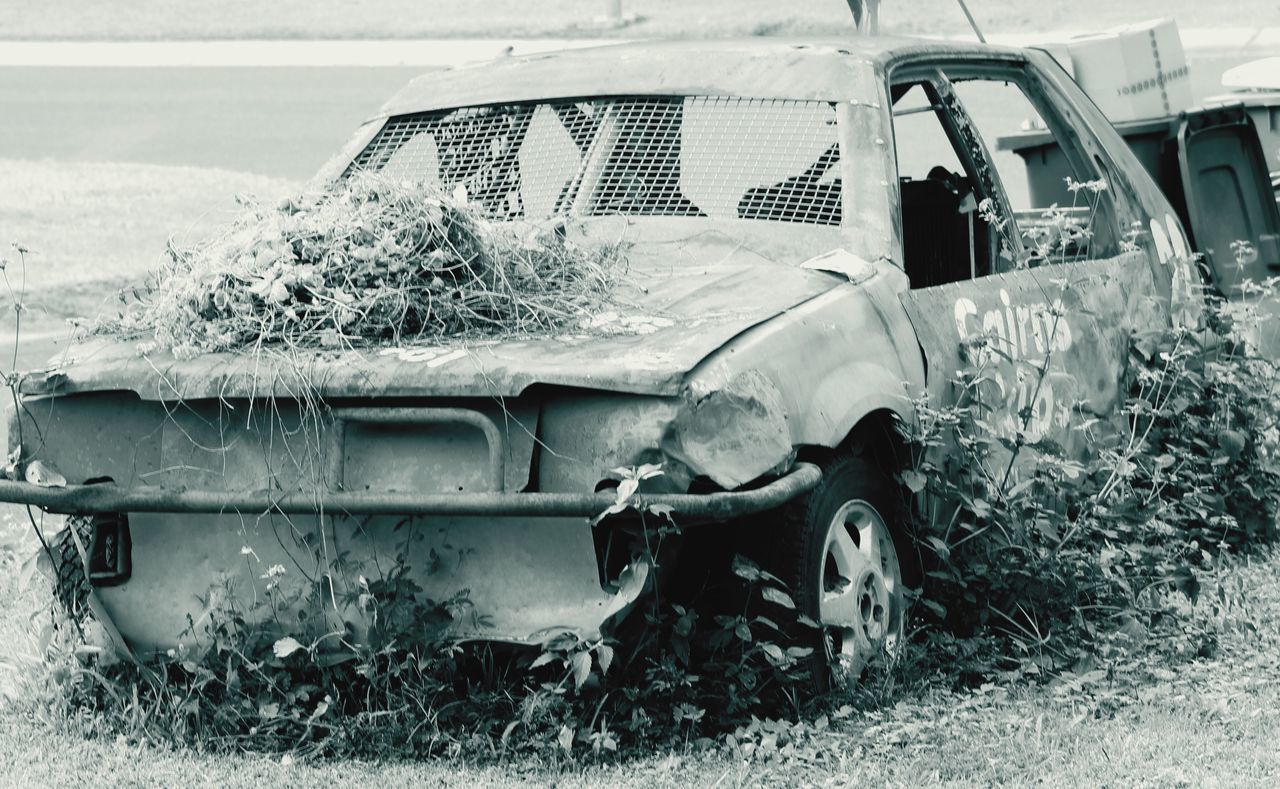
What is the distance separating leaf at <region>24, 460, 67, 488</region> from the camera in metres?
4.08

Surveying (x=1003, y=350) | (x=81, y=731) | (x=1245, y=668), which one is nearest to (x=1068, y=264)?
(x=1003, y=350)

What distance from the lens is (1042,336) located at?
514 centimetres

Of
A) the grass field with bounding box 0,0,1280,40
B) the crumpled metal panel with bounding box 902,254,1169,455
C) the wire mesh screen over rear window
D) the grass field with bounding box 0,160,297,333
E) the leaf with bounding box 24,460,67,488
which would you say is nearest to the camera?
the leaf with bounding box 24,460,67,488

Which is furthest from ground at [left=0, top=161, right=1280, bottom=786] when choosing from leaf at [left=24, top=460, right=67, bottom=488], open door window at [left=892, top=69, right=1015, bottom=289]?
open door window at [left=892, top=69, right=1015, bottom=289]

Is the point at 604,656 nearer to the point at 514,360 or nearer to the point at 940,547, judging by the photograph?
A: the point at 514,360

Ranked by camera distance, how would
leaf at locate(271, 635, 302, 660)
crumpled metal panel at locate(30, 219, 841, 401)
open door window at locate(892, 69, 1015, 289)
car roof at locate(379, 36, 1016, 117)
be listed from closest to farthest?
crumpled metal panel at locate(30, 219, 841, 401) < leaf at locate(271, 635, 302, 660) < car roof at locate(379, 36, 1016, 117) < open door window at locate(892, 69, 1015, 289)

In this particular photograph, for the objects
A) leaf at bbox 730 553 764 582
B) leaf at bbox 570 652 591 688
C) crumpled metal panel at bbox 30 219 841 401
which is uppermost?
crumpled metal panel at bbox 30 219 841 401

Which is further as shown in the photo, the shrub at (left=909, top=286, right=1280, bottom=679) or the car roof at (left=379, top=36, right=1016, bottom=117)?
the car roof at (left=379, top=36, right=1016, bottom=117)

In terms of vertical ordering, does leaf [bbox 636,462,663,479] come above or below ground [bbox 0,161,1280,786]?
above

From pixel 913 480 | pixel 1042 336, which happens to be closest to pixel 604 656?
pixel 913 480

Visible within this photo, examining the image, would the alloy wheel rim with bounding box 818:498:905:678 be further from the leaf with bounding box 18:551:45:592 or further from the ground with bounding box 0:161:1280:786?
the leaf with bounding box 18:551:45:592

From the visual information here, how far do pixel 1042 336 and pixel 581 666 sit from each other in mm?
1991

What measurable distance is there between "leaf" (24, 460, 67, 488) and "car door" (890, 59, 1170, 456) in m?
2.05

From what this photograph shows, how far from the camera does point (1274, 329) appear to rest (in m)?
6.94
